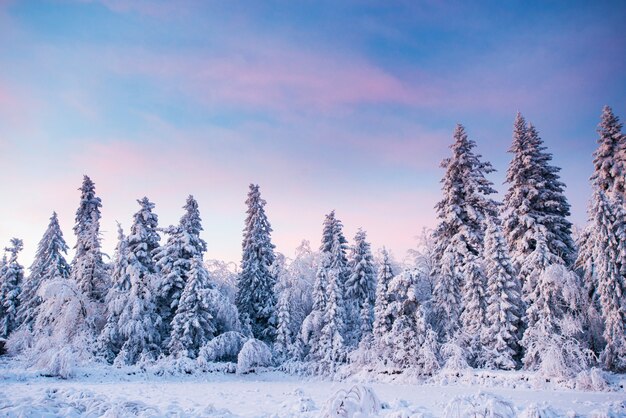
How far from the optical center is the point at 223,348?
2872cm

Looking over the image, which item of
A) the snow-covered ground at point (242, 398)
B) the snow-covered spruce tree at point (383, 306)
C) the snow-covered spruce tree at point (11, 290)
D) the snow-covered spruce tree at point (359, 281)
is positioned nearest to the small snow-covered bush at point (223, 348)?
the snow-covered ground at point (242, 398)

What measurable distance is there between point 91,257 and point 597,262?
35.8 meters

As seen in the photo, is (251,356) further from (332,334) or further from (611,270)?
(611,270)

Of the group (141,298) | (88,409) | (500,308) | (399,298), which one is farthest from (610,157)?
(141,298)

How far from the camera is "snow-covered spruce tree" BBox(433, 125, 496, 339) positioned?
24.8 m

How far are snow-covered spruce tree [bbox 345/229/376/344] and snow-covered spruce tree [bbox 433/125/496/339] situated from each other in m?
6.89

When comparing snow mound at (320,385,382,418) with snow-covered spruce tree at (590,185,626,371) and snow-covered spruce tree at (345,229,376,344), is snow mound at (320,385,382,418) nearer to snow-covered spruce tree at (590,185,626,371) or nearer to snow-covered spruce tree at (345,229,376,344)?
snow-covered spruce tree at (590,185,626,371)

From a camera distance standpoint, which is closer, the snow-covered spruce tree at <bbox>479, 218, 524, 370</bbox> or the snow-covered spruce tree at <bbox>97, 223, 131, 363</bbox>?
the snow-covered spruce tree at <bbox>479, 218, 524, 370</bbox>

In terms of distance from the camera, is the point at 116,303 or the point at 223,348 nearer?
the point at 116,303

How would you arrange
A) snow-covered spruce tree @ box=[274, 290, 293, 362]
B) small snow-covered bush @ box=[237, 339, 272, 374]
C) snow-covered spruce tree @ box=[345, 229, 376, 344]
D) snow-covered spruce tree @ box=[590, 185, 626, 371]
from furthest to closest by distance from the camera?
snow-covered spruce tree @ box=[345, 229, 376, 344] < snow-covered spruce tree @ box=[274, 290, 293, 362] < small snow-covered bush @ box=[237, 339, 272, 374] < snow-covered spruce tree @ box=[590, 185, 626, 371]

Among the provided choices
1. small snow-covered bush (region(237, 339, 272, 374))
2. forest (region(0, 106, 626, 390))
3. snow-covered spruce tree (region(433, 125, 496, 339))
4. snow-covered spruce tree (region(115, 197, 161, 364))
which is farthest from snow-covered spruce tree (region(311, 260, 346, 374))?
snow-covered spruce tree (region(115, 197, 161, 364))

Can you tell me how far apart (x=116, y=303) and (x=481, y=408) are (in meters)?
26.9

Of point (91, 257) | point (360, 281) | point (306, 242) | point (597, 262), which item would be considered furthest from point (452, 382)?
point (91, 257)

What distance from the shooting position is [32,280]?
131 ft
